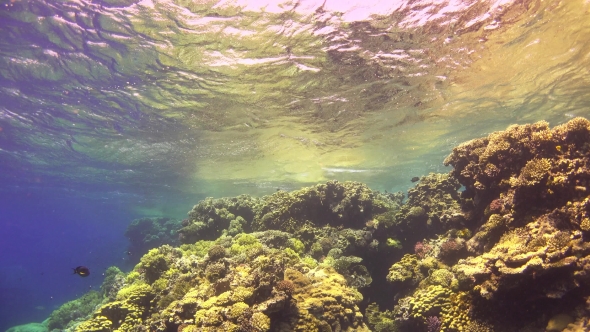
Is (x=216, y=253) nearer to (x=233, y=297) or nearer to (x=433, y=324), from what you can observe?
(x=233, y=297)

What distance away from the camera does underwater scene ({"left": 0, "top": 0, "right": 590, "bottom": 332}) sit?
6340 millimetres

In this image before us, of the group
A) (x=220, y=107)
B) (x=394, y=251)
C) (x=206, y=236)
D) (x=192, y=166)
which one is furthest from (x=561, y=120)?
(x=192, y=166)

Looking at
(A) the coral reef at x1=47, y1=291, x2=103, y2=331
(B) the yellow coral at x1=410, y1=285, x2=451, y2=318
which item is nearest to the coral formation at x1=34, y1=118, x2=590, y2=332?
(B) the yellow coral at x1=410, y1=285, x2=451, y2=318

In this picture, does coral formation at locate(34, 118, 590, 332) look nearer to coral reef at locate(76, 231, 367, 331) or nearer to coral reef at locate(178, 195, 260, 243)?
coral reef at locate(76, 231, 367, 331)

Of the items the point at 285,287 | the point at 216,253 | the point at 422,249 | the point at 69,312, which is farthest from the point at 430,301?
the point at 69,312

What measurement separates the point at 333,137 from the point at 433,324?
16.8 m

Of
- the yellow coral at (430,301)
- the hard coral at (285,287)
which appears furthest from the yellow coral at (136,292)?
the yellow coral at (430,301)

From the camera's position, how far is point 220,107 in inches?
681

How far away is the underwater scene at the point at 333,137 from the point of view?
634 cm

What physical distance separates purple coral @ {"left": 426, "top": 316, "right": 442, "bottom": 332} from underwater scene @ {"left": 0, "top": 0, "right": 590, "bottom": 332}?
3 centimetres

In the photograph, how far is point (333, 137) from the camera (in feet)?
74.1

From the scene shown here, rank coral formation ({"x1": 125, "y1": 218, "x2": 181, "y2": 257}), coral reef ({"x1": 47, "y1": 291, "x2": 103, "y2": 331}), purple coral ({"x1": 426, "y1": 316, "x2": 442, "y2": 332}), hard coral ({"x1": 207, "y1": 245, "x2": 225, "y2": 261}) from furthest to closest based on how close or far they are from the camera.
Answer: coral formation ({"x1": 125, "y1": 218, "x2": 181, "y2": 257}) → coral reef ({"x1": 47, "y1": 291, "x2": 103, "y2": 331}) → hard coral ({"x1": 207, "y1": 245, "x2": 225, "y2": 261}) → purple coral ({"x1": 426, "y1": 316, "x2": 442, "y2": 332})

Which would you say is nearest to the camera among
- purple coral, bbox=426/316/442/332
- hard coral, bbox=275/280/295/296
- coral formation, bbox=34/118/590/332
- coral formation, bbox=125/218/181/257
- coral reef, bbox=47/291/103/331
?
coral formation, bbox=34/118/590/332

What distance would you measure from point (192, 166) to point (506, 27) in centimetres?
2603
